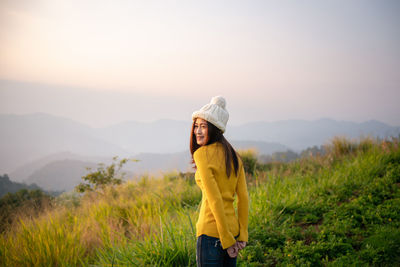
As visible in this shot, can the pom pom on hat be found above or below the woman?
above

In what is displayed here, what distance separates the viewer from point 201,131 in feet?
6.81

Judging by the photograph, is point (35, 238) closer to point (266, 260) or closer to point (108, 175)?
point (266, 260)

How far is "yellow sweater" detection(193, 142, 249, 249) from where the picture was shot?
1847 mm

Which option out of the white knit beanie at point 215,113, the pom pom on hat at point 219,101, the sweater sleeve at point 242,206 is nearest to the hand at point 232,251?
the sweater sleeve at point 242,206

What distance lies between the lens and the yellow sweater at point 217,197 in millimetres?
1847

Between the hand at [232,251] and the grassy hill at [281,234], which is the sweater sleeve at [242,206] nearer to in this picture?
the hand at [232,251]

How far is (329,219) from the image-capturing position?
4324mm

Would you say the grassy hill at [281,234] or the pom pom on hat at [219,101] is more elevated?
the pom pom on hat at [219,101]

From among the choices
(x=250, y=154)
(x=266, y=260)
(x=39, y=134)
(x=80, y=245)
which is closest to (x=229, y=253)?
(x=266, y=260)

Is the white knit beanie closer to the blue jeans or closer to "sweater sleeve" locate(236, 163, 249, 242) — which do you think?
"sweater sleeve" locate(236, 163, 249, 242)

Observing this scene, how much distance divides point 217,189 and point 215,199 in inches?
2.9

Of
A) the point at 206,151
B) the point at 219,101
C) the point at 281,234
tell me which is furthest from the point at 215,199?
the point at 281,234

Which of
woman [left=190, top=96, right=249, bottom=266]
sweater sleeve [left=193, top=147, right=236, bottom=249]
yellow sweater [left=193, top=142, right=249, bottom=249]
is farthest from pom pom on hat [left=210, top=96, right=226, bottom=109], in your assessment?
sweater sleeve [left=193, top=147, right=236, bottom=249]

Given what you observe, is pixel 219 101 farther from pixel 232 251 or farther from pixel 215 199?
pixel 232 251
